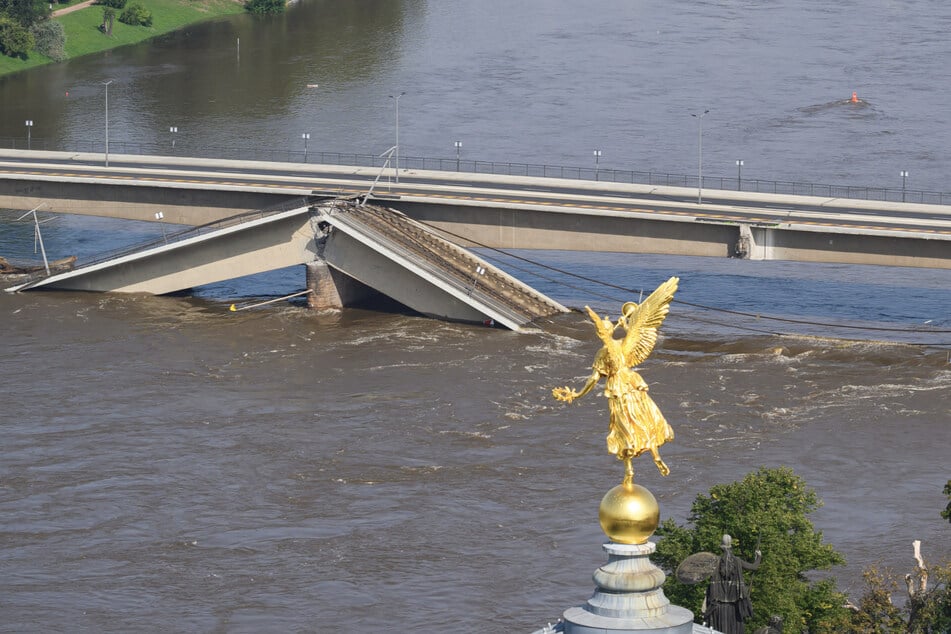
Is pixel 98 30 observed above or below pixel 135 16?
below

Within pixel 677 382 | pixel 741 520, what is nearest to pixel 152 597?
pixel 741 520

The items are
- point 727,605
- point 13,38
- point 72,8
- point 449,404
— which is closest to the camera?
Answer: point 727,605

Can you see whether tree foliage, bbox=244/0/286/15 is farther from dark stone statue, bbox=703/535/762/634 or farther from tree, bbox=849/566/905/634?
dark stone statue, bbox=703/535/762/634

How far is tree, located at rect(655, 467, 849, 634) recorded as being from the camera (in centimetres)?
3850

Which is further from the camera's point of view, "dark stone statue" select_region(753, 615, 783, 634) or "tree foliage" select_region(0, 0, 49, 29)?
"tree foliage" select_region(0, 0, 49, 29)

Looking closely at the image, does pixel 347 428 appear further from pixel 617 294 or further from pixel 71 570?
pixel 617 294

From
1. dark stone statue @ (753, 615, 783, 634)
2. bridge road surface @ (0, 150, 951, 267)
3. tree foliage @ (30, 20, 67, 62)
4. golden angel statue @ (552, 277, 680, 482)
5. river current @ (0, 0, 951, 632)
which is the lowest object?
river current @ (0, 0, 951, 632)

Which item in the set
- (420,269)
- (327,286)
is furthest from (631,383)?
(327,286)

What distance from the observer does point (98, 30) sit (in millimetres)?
185000

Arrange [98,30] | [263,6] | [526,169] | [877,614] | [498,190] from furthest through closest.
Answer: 1. [263,6]
2. [98,30]
3. [526,169]
4. [498,190]
5. [877,614]

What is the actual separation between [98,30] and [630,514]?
569 feet

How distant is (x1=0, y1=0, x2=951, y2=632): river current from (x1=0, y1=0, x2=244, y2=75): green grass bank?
33.8 m

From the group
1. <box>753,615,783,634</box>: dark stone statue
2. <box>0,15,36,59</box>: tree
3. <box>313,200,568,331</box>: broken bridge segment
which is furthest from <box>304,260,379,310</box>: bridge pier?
<box>0,15,36,59</box>: tree

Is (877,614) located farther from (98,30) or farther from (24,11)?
(98,30)
